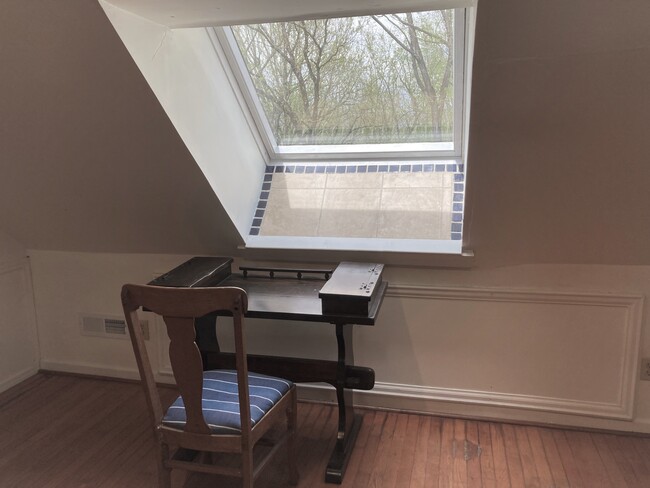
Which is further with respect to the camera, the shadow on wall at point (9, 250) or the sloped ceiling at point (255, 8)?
the shadow on wall at point (9, 250)

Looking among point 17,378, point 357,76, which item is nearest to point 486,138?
point 357,76

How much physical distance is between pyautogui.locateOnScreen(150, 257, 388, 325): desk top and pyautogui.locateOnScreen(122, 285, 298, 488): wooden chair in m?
0.29

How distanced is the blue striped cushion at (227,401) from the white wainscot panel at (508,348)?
29.2 inches

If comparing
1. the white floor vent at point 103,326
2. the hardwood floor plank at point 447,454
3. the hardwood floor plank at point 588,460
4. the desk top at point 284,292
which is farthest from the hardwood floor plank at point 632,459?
the white floor vent at point 103,326

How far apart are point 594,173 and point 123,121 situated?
5.49 ft

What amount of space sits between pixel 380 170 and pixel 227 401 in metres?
1.32

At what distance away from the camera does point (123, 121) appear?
1.84 metres

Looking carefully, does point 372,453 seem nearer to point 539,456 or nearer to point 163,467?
point 539,456

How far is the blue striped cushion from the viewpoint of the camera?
1649 millimetres

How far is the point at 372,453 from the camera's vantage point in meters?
2.18

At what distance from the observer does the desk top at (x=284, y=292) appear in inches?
74.6

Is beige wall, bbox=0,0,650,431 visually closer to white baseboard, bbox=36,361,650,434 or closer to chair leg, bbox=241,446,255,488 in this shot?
white baseboard, bbox=36,361,650,434

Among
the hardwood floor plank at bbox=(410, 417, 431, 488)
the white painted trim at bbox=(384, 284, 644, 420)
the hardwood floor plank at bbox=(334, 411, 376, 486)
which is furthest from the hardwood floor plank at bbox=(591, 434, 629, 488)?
the hardwood floor plank at bbox=(334, 411, 376, 486)

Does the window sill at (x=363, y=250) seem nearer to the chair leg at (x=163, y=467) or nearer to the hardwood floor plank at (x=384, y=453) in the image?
the hardwood floor plank at (x=384, y=453)
